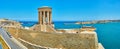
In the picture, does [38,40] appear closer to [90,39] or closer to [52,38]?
[52,38]

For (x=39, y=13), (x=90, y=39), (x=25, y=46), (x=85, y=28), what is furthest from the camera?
(x=39, y=13)

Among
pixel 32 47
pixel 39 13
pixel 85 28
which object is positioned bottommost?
pixel 32 47

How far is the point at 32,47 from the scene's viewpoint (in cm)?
1477

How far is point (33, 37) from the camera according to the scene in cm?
1561

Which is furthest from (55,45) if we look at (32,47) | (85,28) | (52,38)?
(85,28)

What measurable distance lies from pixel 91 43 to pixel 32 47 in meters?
3.90

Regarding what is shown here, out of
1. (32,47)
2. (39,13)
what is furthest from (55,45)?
(39,13)

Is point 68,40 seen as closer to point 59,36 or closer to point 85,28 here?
point 59,36

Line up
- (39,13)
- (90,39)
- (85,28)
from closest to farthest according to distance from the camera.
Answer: (90,39) → (85,28) → (39,13)

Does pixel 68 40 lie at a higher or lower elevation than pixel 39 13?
lower

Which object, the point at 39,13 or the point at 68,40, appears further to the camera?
the point at 39,13

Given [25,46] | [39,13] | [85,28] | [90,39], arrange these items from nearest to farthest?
[90,39] → [25,46] → [85,28] → [39,13]

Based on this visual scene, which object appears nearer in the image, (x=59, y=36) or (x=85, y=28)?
(x=59, y=36)

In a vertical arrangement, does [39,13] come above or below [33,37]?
above
